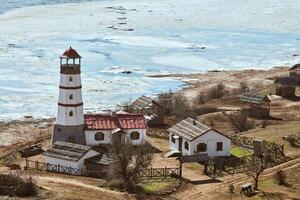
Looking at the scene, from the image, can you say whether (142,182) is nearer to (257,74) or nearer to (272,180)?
(272,180)

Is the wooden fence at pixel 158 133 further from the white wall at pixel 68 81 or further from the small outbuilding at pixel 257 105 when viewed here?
the small outbuilding at pixel 257 105

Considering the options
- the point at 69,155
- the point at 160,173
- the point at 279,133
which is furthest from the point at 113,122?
the point at 279,133

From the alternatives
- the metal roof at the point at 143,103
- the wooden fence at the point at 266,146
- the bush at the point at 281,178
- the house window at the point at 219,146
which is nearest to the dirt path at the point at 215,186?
the bush at the point at 281,178

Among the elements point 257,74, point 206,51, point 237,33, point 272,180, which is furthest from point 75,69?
point 237,33

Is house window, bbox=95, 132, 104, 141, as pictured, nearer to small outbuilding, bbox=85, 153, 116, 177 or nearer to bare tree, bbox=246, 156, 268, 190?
small outbuilding, bbox=85, 153, 116, 177

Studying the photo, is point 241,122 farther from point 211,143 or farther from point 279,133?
point 211,143
